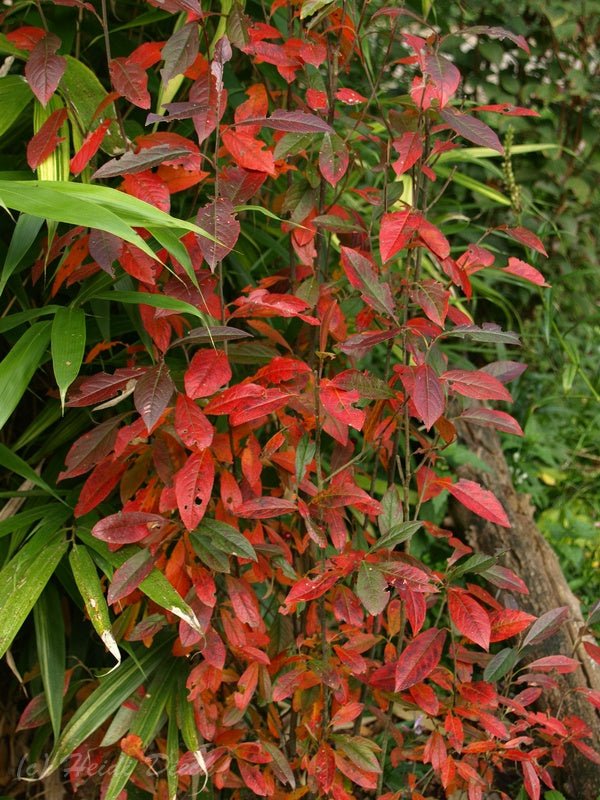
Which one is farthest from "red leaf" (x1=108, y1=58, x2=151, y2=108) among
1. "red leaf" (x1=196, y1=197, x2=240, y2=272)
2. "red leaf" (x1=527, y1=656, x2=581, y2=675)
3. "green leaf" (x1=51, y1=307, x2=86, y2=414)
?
"red leaf" (x1=527, y1=656, x2=581, y2=675)

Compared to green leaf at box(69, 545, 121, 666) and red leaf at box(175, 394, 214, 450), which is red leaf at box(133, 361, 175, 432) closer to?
red leaf at box(175, 394, 214, 450)

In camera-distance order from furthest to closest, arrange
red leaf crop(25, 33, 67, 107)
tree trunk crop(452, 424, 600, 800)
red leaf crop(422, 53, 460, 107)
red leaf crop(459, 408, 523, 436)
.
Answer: tree trunk crop(452, 424, 600, 800) → red leaf crop(459, 408, 523, 436) → red leaf crop(25, 33, 67, 107) → red leaf crop(422, 53, 460, 107)

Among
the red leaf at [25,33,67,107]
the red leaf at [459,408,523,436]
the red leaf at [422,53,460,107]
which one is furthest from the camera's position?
the red leaf at [459,408,523,436]

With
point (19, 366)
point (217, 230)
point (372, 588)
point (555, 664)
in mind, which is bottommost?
point (555, 664)

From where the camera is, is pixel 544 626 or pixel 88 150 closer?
pixel 88 150

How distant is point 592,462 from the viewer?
2.75m

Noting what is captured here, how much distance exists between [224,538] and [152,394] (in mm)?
217

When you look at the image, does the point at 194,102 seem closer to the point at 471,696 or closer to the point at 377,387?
the point at 377,387

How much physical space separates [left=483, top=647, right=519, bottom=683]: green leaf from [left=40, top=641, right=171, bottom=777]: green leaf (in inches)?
19.2

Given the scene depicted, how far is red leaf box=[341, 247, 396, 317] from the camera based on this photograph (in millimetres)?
1099

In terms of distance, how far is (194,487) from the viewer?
107cm

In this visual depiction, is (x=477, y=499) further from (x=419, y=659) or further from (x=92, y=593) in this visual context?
(x=92, y=593)

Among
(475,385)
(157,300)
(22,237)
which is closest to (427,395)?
(475,385)

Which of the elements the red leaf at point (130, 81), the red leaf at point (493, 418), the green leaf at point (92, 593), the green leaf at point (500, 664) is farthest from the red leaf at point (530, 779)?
the red leaf at point (130, 81)
